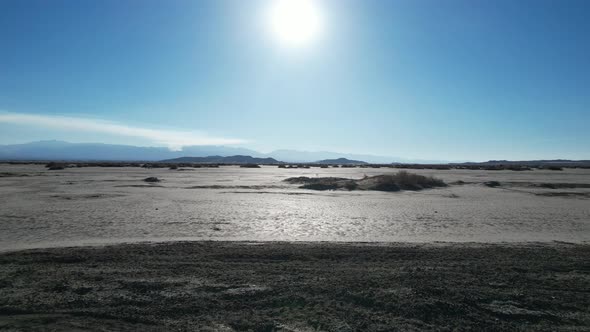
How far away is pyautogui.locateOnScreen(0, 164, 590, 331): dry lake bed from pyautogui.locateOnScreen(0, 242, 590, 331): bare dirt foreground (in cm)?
3

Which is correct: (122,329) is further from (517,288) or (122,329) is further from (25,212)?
(25,212)

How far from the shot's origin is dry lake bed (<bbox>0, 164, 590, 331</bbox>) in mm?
5328

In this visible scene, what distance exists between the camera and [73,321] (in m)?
5.14

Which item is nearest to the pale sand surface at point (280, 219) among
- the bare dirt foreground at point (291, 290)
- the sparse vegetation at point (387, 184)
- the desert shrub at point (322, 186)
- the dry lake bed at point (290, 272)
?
the dry lake bed at point (290, 272)

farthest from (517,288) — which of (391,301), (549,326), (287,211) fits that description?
(287,211)

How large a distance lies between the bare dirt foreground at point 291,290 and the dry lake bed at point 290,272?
0.09 feet

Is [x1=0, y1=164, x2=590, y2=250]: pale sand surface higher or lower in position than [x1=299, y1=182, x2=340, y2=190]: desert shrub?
lower

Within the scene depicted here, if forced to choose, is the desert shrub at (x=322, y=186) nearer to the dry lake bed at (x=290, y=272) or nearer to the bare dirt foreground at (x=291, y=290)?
the dry lake bed at (x=290, y=272)

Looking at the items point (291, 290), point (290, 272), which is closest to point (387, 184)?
point (290, 272)

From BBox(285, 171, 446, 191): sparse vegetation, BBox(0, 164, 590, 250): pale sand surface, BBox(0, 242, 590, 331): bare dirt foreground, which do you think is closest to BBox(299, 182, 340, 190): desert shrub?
BBox(285, 171, 446, 191): sparse vegetation

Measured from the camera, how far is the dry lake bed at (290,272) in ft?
17.5

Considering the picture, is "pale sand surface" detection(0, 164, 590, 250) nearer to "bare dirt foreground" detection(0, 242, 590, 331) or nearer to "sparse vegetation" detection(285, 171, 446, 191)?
"bare dirt foreground" detection(0, 242, 590, 331)

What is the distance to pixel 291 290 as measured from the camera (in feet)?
20.5

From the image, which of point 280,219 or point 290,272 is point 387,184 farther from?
point 290,272
